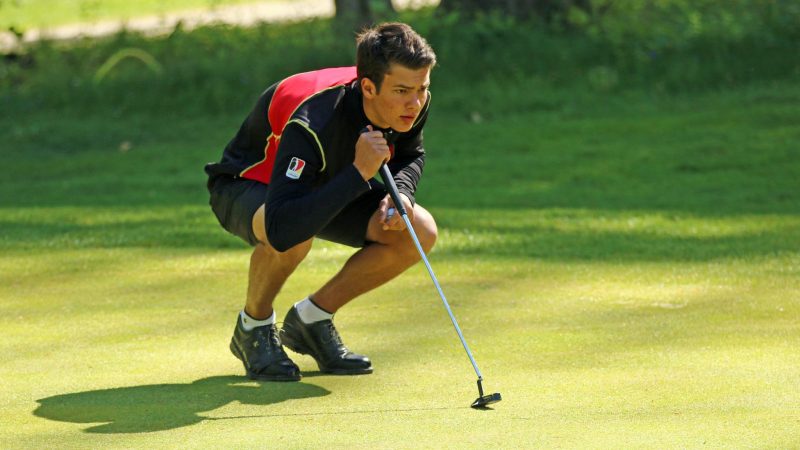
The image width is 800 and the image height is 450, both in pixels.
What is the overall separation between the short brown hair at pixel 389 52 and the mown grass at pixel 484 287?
3.49 feet

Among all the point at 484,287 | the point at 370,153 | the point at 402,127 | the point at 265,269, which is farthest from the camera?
the point at 484,287

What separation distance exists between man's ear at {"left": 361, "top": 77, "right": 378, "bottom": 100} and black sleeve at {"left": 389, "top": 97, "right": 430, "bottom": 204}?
386 millimetres

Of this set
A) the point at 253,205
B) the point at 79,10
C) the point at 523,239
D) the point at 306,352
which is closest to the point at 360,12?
the point at 523,239

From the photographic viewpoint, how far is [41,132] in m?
13.2

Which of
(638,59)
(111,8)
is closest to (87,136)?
(638,59)

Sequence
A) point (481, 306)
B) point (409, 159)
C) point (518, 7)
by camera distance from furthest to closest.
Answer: point (518, 7)
point (481, 306)
point (409, 159)

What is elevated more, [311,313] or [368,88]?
[368,88]

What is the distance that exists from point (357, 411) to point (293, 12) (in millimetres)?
17800

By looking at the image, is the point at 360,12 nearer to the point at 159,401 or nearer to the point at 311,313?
the point at 311,313

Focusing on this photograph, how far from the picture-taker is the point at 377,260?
17.3 ft

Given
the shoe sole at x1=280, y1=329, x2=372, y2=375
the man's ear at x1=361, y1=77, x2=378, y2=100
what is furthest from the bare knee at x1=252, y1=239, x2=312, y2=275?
the man's ear at x1=361, y1=77, x2=378, y2=100

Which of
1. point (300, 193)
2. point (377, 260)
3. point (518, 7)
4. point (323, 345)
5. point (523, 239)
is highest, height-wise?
point (518, 7)

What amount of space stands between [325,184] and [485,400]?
0.91 meters

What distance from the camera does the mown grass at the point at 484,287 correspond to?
175 inches
